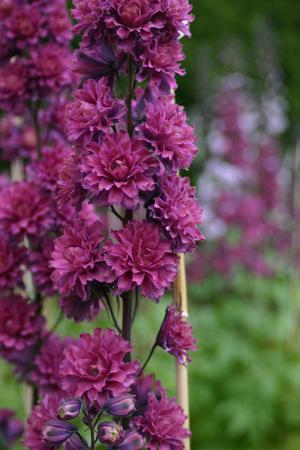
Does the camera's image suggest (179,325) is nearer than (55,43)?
Yes

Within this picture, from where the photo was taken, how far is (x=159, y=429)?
1.48 metres

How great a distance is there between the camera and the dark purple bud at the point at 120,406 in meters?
1.36

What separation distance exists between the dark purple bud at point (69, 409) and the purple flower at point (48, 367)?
19.3 inches

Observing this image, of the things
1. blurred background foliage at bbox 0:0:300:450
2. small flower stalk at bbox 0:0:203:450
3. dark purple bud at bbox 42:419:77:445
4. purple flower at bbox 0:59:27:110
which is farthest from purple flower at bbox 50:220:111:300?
blurred background foliage at bbox 0:0:300:450

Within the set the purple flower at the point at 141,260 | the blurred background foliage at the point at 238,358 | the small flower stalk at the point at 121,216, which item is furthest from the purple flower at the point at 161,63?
the blurred background foliage at the point at 238,358

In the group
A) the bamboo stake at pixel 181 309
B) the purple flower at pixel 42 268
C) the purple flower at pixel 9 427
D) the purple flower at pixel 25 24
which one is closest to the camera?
the bamboo stake at pixel 181 309

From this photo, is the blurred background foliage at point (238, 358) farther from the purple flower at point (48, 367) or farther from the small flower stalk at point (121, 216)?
the small flower stalk at point (121, 216)

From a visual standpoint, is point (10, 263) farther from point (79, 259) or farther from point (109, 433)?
point (109, 433)

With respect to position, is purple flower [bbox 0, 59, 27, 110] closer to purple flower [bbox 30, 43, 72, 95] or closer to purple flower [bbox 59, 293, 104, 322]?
purple flower [bbox 30, 43, 72, 95]

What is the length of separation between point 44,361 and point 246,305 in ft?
10.3

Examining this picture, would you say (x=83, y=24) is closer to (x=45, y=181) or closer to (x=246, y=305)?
(x=45, y=181)

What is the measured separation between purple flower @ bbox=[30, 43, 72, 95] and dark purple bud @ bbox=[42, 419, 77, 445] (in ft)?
3.27

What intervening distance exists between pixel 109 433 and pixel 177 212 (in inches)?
17.2

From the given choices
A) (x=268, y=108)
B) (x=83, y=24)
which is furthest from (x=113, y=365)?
(x=268, y=108)
